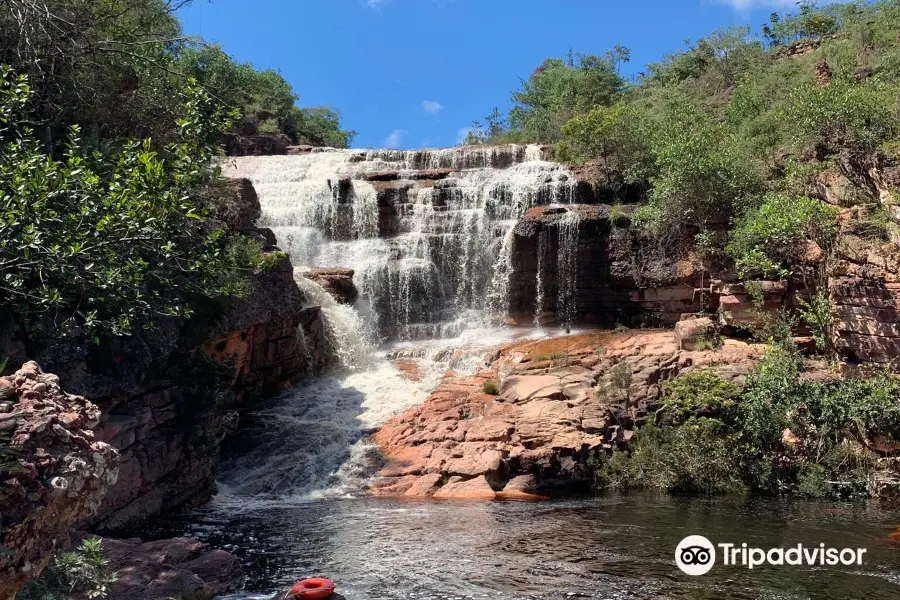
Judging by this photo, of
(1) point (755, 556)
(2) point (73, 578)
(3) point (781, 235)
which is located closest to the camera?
(2) point (73, 578)

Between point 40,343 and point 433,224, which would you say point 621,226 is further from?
point 40,343

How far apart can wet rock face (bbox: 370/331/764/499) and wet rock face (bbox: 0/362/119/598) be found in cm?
944

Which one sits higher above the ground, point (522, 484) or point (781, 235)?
point (781, 235)

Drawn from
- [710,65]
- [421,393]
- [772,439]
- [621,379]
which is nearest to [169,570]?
[621,379]

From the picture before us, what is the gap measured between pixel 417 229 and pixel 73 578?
2104cm

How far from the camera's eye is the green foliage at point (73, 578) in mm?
5695

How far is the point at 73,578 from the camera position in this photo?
5.90 metres

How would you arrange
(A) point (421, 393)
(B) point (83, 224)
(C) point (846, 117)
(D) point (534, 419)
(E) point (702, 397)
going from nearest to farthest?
1. (B) point (83, 224)
2. (E) point (702, 397)
3. (D) point (534, 419)
4. (C) point (846, 117)
5. (A) point (421, 393)

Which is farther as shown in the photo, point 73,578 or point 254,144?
point 254,144

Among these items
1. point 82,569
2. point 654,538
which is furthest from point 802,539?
point 82,569

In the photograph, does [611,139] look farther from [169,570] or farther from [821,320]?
[169,570]

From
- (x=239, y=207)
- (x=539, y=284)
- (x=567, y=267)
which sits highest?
(x=239, y=207)

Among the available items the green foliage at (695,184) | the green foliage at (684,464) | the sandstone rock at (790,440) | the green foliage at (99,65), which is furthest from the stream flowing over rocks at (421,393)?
the green foliage at (99,65)

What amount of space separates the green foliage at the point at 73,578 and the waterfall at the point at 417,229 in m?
18.5
